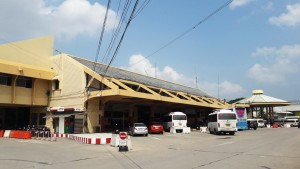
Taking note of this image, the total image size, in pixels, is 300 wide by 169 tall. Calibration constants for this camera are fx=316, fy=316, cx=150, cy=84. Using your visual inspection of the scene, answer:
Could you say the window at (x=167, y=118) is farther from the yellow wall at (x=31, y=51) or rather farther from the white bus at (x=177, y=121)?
the yellow wall at (x=31, y=51)

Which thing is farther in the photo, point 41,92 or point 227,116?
point 41,92

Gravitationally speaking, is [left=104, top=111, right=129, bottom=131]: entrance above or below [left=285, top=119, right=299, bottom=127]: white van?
above

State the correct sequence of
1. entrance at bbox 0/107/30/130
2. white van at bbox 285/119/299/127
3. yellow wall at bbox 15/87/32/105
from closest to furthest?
yellow wall at bbox 15/87/32/105
entrance at bbox 0/107/30/130
white van at bbox 285/119/299/127

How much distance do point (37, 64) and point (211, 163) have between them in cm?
3515

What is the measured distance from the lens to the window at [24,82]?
39438 mm

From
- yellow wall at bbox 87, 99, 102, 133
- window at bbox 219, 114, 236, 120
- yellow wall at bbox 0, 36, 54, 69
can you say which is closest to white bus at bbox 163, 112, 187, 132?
window at bbox 219, 114, 236, 120

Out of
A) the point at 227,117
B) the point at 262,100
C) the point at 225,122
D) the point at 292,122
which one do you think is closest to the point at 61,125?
the point at 225,122

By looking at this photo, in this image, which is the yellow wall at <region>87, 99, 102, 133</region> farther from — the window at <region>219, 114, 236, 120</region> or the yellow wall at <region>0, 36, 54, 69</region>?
the window at <region>219, 114, 236, 120</region>

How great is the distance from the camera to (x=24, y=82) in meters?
40.2

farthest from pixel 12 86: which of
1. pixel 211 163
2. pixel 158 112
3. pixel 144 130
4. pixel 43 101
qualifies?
pixel 211 163

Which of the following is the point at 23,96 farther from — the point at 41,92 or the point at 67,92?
the point at 67,92

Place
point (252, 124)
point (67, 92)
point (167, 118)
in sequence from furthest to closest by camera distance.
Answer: point (252, 124)
point (167, 118)
point (67, 92)

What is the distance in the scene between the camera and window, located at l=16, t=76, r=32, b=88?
129 ft

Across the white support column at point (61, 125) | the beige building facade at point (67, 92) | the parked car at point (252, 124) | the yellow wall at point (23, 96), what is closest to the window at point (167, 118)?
the beige building facade at point (67, 92)
